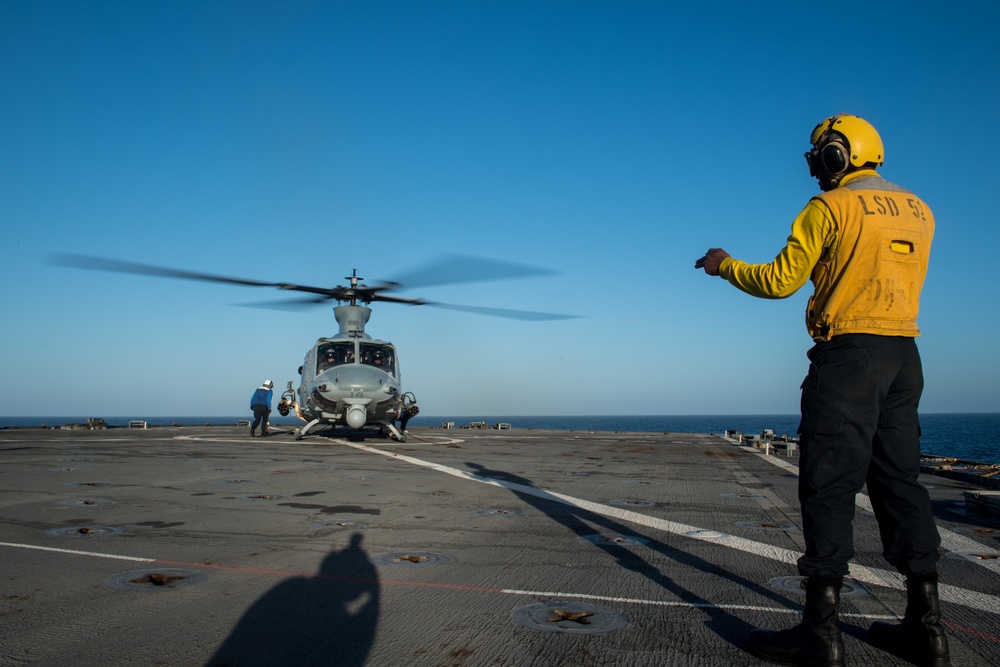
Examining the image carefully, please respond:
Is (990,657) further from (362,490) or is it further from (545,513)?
(362,490)

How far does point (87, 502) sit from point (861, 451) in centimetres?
701

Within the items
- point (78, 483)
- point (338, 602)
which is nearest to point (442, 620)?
point (338, 602)

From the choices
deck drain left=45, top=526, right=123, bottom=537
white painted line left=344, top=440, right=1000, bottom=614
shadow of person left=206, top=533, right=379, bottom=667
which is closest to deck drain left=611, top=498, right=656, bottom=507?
white painted line left=344, top=440, right=1000, bottom=614

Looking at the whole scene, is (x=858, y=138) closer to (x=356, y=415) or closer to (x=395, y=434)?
(x=356, y=415)

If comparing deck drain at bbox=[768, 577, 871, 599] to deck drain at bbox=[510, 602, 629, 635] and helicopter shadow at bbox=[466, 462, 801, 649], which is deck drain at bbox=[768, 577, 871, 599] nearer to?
helicopter shadow at bbox=[466, 462, 801, 649]

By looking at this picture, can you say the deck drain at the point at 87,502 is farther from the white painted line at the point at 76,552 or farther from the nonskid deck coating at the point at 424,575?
the white painted line at the point at 76,552

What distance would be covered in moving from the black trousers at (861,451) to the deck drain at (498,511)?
385cm

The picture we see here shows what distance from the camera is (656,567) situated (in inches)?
173

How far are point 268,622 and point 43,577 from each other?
171 cm

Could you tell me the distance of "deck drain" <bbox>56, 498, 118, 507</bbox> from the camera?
6.48 meters

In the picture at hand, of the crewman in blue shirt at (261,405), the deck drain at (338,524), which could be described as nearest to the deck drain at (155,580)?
the deck drain at (338,524)

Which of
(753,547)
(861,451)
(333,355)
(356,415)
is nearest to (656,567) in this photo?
(753,547)

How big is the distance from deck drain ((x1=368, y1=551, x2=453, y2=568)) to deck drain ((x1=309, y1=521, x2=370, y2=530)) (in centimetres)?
109

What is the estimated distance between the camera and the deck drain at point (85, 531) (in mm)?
5066
